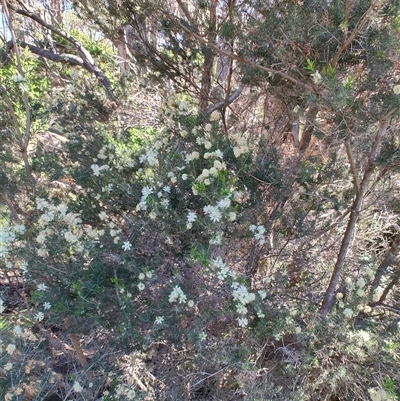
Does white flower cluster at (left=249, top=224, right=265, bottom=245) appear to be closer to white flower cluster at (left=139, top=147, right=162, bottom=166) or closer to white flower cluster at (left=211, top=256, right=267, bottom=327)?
white flower cluster at (left=211, top=256, right=267, bottom=327)

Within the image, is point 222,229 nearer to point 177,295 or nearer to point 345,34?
point 177,295

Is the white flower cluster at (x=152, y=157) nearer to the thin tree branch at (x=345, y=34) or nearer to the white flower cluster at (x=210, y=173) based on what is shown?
the white flower cluster at (x=210, y=173)

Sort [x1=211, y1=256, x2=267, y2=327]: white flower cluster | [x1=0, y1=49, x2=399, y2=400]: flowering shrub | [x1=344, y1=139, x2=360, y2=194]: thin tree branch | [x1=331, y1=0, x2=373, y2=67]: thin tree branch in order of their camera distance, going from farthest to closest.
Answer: [x1=0, y1=49, x2=399, y2=400]: flowering shrub → [x1=344, y1=139, x2=360, y2=194]: thin tree branch → [x1=211, y1=256, x2=267, y2=327]: white flower cluster → [x1=331, y1=0, x2=373, y2=67]: thin tree branch

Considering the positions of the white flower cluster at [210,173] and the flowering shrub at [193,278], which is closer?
the white flower cluster at [210,173]

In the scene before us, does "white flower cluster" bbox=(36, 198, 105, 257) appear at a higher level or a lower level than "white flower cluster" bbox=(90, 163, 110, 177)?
lower

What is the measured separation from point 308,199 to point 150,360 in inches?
74.2

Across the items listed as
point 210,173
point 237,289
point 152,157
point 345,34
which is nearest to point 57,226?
point 152,157

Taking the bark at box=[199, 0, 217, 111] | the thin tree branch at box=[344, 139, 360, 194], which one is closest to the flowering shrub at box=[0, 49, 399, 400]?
the thin tree branch at box=[344, 139, 360, 194]

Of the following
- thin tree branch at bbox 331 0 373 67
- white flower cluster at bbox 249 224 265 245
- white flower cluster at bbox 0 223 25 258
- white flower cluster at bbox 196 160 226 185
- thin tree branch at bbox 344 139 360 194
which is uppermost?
thin tree branch at bbox 331 0 373 67

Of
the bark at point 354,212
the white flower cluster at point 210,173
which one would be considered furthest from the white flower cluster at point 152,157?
the bark at point 354,212

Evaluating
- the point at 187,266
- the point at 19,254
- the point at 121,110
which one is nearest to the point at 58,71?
the point at 121,110

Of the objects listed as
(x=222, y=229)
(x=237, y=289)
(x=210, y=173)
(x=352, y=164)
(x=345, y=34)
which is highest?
(x=345, y=34)

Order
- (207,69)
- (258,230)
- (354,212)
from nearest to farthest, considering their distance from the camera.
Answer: (258,230) → (354,212) → (207,69)

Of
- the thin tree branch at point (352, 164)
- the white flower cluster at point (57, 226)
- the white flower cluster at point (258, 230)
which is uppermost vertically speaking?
the thin tree branch at point (352, 164)
